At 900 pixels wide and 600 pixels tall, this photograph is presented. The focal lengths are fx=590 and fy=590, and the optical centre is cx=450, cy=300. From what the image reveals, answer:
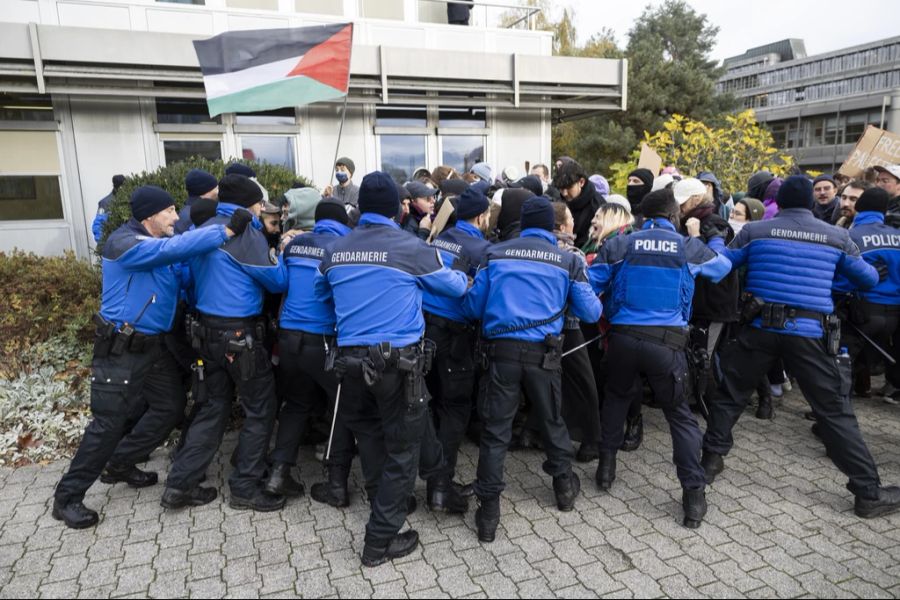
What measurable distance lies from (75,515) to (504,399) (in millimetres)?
2956

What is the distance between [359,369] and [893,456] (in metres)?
4.41

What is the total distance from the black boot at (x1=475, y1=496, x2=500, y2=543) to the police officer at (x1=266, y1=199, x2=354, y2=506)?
1.04m

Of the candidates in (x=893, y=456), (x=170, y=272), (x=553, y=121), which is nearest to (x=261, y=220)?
(x=170, y=272)

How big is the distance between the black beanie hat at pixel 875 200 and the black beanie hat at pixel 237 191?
4856 mm

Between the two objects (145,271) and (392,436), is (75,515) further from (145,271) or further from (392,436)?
(392,436)

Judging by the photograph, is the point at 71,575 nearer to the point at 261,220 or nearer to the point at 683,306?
the point at 261,220

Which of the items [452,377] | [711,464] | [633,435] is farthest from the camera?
[633,435]

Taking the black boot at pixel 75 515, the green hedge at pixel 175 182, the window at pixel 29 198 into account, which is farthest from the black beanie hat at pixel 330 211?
the window at pixel 29 198

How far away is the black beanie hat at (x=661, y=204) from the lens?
403 centimetres

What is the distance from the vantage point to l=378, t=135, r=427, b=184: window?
12367 millimetres

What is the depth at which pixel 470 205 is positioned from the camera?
4.22m

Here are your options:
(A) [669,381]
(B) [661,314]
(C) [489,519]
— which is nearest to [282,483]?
(C) [489,519]

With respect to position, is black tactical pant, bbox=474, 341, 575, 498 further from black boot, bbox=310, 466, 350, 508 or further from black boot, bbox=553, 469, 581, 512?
black boot, bbox=310, 466, 350, 508

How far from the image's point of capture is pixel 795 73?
274 feet
